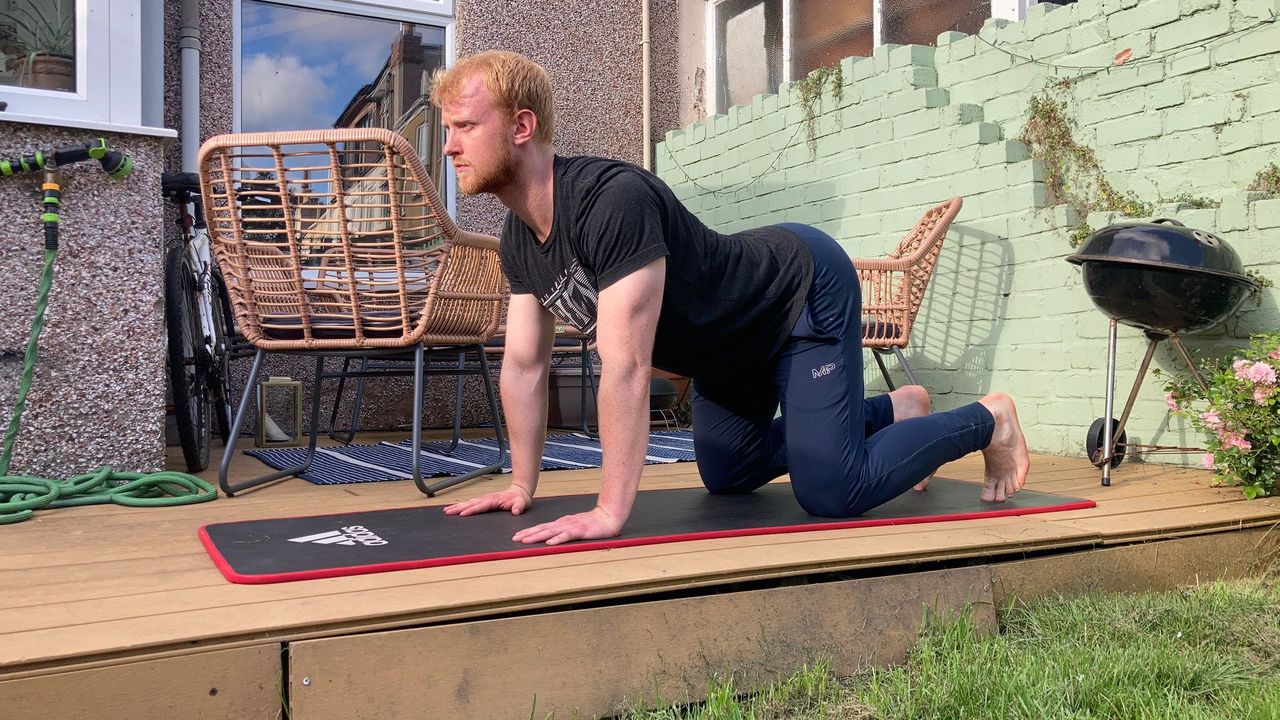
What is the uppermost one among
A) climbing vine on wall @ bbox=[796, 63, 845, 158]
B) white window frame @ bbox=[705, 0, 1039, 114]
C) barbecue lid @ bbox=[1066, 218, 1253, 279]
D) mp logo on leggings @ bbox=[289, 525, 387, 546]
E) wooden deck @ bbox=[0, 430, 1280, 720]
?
white window frame @ bbox=[705, 0, 1039, 114]

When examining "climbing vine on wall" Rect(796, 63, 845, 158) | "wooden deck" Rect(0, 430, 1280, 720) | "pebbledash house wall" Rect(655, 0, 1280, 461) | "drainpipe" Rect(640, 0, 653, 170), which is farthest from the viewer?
"drainpipe" Rect(640, 0, 653, 170)

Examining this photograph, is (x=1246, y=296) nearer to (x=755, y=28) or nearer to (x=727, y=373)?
(x=727, y=373)

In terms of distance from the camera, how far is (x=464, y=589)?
1.55 m

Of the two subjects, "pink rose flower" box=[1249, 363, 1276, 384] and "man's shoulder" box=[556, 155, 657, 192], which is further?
"pink rose flower" box=[1249, 363, 1276, 384]

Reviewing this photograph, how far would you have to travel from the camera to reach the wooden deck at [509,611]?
1301 millimetres

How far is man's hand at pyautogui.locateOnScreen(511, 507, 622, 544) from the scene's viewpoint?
6.18 ft

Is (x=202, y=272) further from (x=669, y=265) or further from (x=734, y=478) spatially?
(x=669, y=265)

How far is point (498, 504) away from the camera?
7.54 ft

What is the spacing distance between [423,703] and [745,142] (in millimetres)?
4720

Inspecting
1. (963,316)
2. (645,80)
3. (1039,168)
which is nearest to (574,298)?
(1039,168)

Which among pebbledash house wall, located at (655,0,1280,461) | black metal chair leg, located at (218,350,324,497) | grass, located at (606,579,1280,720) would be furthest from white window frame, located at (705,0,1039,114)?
black metal chair leg, located at (218,350,324,497)

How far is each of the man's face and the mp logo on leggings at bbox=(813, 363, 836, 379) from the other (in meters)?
0.79

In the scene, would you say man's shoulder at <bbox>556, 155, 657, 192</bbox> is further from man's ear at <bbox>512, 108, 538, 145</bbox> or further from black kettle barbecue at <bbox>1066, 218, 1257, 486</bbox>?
black kettle barbecue at <bbox>1066, 218, 1257, 486</bbox>

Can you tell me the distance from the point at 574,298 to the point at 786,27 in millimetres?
4215
